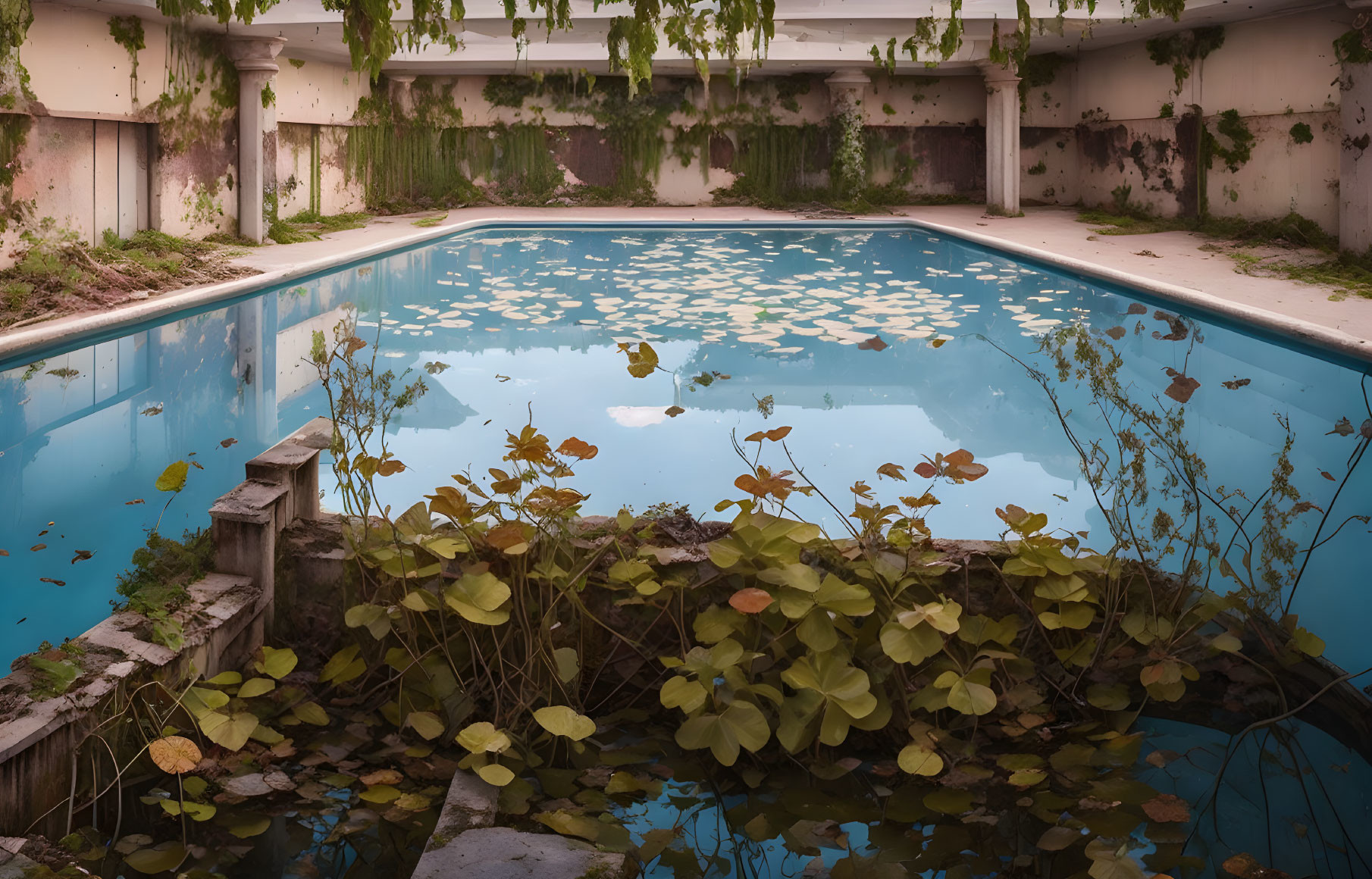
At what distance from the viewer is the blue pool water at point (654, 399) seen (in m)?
4.43

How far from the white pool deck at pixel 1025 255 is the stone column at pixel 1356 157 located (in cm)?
112

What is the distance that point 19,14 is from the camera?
870 cm

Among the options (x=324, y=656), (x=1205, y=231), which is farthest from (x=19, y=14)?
(x=1205, y=231)

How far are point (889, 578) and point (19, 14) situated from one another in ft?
29.3

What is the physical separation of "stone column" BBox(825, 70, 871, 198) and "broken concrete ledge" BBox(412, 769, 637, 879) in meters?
16.7

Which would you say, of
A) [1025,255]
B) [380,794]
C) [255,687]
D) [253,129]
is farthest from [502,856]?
[253,129]

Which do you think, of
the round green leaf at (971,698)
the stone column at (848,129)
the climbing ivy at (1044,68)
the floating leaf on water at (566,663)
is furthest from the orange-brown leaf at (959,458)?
the climbing ivy at (1044,68)

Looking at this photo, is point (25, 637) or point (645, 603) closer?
point (645, 603)

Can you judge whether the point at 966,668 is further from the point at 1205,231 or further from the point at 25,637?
the point at 1205,231

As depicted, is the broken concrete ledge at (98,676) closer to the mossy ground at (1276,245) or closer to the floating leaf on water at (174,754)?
the floating leaf on water at (174,754)

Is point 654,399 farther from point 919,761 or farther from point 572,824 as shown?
point 572,824

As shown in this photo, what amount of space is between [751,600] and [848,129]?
1637 cm

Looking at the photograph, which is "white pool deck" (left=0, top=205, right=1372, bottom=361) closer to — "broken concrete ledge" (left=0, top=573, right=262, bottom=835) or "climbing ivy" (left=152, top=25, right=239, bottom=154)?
"climbing ivy" (left=152, top=25, right=239, bottom=154)

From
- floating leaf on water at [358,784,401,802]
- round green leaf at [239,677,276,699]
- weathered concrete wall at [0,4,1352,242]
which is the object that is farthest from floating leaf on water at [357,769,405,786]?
weathered concrete wall at [0,4,1352,242]
